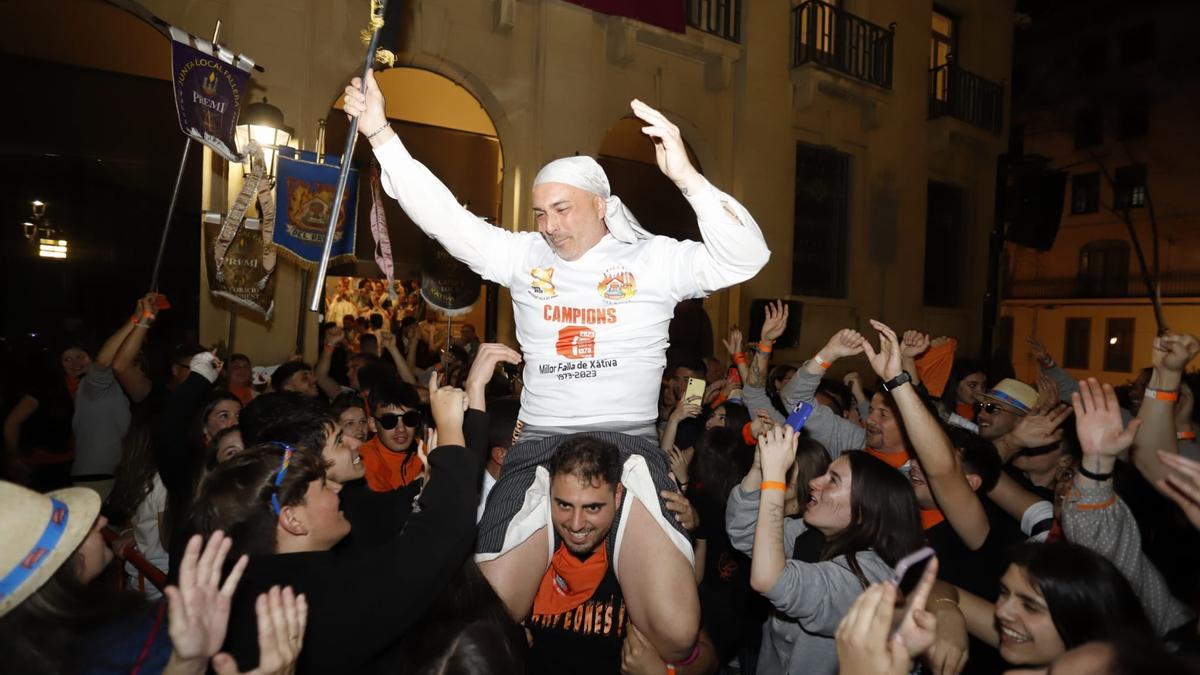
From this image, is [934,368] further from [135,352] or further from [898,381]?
[135,352]

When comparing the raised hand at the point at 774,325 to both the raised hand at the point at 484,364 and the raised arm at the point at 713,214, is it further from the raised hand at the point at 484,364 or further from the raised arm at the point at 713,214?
the raised hand at the point at 484,364

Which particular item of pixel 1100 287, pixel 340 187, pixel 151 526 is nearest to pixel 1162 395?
pixel 340 187

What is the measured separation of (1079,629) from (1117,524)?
0.72 metres

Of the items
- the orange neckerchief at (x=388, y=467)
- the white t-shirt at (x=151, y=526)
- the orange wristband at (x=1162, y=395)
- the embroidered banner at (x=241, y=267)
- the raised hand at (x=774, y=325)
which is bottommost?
the white t-shirt at (x=151, y=526)

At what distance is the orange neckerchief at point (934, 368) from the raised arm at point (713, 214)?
11.9 ft

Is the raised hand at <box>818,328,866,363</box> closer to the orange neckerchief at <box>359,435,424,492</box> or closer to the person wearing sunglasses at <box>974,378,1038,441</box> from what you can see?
the person wearing sunglasses at <box>974,378,1038,441</box>

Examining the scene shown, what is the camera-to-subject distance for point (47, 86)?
9.61m

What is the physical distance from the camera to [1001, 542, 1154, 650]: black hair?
2350 millimetres

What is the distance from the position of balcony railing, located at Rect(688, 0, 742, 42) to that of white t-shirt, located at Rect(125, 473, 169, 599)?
425 inches

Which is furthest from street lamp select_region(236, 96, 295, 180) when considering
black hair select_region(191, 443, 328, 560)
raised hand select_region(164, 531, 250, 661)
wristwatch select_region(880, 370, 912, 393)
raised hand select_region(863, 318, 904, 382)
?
raised hand select_region(164, 531, 250, 661)

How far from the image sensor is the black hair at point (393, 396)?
4941 mm

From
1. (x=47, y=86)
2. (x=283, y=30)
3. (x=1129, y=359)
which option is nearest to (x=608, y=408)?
(x=283, y=30)

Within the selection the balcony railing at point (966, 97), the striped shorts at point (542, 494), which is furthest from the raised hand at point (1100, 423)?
the balcony railing at point (966, 97)

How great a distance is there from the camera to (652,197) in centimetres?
1405
